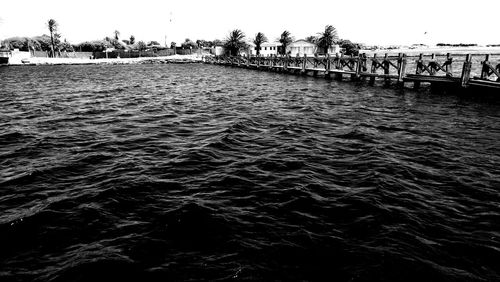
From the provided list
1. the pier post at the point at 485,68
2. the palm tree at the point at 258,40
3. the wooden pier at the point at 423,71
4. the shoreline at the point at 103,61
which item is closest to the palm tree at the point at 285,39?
the palm tree at the point at 258,40

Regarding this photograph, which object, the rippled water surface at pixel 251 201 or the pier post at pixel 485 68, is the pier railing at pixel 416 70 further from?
the rippled water surface at pixel 251 201

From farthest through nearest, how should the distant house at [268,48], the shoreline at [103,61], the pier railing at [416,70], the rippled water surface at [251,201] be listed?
the distant house at [268,48]
the shoreline at [103,61]
the pier railing at [416,70]
the rippled water surface at [251,201]

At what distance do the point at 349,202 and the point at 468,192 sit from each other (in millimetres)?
2921

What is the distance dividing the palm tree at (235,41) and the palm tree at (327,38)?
23189mm

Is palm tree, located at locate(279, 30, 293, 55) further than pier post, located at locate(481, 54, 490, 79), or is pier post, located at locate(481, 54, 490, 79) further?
palm tree, located at locate(279, 30, 293, 55)

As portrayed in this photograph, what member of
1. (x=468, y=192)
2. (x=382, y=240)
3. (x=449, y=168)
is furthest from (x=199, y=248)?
(x=449, y=168)

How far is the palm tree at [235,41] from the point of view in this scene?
329 ft

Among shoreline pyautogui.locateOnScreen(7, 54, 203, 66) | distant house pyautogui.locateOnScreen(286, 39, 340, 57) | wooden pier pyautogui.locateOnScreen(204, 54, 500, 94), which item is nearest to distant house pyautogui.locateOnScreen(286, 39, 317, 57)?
distant house pyautogui.locateOnScreen(286, 39, 340, 57)

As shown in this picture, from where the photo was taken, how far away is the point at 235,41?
101062mm

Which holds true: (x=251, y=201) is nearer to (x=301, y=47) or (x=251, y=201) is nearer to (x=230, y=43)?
(x=301, y=47)

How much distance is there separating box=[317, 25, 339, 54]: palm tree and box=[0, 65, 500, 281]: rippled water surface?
278ft

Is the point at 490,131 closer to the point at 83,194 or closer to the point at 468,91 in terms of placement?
the point at 468,91

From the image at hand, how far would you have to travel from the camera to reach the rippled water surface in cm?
511

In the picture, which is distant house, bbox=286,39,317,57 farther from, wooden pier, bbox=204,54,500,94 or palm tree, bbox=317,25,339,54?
wooden pier, bbox=204,54,500,94
